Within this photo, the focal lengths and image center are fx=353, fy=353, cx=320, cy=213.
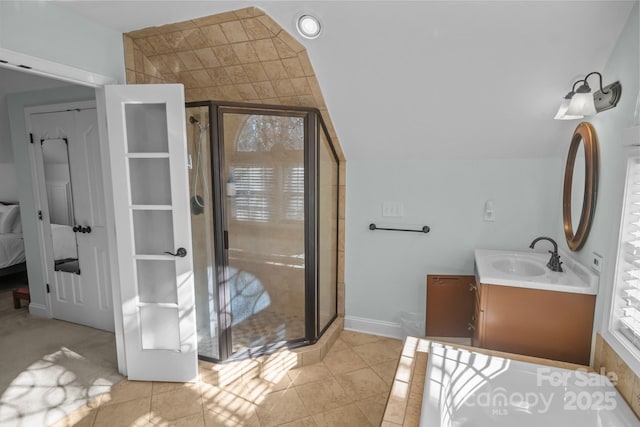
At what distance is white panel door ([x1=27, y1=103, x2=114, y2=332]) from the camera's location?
297cm

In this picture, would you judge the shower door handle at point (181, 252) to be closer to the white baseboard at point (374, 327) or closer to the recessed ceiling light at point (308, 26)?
the recessed ceiling light at point (308, 26)

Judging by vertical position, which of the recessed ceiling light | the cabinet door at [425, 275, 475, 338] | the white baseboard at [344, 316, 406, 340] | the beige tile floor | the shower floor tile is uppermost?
the recessed ceiling light

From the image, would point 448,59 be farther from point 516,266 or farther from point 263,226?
point 263,226

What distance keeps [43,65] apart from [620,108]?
2.79m

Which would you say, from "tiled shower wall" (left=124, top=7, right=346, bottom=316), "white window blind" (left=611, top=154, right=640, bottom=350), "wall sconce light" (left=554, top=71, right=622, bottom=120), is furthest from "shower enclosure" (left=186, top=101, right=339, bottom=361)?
"white window blind" (left=611, top=154, right=640, bottom=350)

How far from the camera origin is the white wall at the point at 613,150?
5.02 feet

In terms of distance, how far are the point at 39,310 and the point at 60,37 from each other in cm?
277

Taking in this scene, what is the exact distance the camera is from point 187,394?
2.27 m

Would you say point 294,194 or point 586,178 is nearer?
point 586,178

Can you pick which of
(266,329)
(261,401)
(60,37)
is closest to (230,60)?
(60,37)

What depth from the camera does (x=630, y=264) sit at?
1523 mm

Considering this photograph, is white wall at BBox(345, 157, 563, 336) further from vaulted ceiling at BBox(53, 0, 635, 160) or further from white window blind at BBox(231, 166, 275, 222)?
white window blind at BBox(231, 166, 275, 222)

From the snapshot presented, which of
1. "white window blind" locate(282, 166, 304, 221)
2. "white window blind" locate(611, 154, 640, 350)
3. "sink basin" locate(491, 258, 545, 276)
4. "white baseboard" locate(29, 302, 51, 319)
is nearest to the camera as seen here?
"white window blind" locate(611, 154, 640, 350)

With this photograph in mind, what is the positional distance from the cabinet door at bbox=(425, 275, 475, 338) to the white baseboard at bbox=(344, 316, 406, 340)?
0.36 metres
